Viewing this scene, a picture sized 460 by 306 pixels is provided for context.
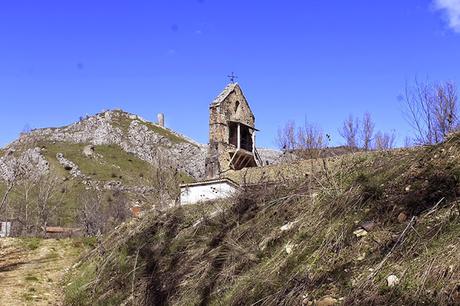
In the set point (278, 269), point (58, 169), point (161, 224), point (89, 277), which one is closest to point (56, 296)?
point (89, 277)

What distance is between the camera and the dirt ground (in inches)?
451

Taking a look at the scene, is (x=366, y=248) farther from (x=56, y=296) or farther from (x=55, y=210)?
(x=55, y=210)

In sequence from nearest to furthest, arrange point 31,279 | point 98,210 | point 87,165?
1. point 31,279
2. point 98,210
3. point 87,165

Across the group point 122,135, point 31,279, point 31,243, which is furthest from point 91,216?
point 122,135

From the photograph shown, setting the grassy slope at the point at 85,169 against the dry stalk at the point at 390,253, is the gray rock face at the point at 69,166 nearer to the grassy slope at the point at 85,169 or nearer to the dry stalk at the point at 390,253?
the grassy slope at the point at 85,169

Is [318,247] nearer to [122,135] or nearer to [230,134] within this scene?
Result: [230,134]

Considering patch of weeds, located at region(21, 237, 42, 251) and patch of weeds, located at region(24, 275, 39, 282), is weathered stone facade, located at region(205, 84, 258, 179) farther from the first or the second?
patch of weeds, located at region(24, 275, 39, 282)

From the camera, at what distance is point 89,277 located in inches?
456

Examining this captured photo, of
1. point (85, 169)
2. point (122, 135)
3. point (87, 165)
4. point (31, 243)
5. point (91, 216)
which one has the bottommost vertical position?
point (31, 243)

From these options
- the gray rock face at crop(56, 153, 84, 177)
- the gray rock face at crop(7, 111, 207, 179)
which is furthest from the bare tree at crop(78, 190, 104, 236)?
the gray rock face at crop(7, 111, 207, 179)

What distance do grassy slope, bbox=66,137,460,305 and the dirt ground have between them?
1.10 meters

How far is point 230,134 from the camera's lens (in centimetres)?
3572

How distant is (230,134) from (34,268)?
22.6m

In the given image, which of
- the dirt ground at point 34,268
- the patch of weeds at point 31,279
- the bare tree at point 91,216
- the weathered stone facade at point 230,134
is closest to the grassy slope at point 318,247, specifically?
the dirt ground at point 34,268
